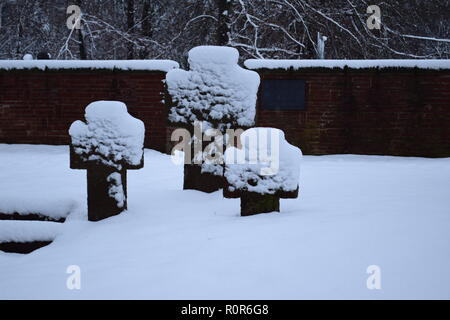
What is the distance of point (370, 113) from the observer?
7.28m

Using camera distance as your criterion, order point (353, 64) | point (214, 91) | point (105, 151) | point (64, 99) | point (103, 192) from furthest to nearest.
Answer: point (64, 99) → point (353, 64) → point (214, 91) → point (103, 192) → point (105, 151)

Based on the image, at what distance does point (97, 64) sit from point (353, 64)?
16.2ft

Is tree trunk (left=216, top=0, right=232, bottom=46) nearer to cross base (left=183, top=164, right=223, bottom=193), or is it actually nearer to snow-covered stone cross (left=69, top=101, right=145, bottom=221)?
cross base (left=183, top=164, right=223, bottom=193)

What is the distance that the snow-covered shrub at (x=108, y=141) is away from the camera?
358 cm

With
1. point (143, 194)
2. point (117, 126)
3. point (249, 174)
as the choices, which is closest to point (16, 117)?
point (143, 194)

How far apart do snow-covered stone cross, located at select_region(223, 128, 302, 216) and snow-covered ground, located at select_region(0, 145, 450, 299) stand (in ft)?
0.61

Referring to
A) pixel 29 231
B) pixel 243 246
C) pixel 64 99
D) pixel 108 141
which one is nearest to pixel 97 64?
pixel 64 99

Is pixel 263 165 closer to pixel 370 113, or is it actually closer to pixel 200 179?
pixel 200 179

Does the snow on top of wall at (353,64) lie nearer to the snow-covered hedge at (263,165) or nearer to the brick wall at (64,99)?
the brick wall at (64,99)

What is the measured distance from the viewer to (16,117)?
8.03m

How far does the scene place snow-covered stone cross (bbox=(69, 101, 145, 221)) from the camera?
3.58 m

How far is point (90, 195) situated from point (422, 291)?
113 inches

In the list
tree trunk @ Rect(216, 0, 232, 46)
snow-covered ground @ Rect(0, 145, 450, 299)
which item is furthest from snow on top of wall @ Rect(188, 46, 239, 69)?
tree trunk @ Rect(216, 0, 232, 46)

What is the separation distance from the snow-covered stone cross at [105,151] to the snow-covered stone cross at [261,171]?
94cm
